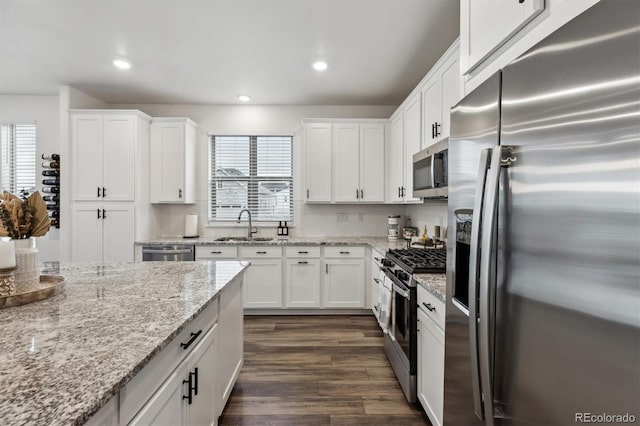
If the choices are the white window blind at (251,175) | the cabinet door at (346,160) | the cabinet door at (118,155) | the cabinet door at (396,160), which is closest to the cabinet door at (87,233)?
the cabinet door at (118,155)

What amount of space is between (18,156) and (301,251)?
13.6ft

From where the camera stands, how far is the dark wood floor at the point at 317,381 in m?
2.08

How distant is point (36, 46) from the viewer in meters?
3.03

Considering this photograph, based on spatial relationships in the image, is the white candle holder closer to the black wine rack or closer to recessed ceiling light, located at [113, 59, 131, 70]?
recessed ceiling light, located at [113, 59, 131, 70]

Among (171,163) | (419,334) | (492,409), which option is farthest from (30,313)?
(171,163)

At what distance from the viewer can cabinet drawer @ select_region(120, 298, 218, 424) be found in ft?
2.93

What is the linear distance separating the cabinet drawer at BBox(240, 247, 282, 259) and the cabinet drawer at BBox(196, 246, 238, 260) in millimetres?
101

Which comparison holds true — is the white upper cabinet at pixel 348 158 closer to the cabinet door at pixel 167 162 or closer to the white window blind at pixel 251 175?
the white window blind at pixel 251 175

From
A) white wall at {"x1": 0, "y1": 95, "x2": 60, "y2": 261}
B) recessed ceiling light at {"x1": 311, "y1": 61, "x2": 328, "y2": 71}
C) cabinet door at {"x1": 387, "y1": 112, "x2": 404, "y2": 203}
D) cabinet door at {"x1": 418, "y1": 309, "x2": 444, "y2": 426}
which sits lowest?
cabinet door at {"x1": 418, "y1": 309, "x2": 444, "y2": 426}

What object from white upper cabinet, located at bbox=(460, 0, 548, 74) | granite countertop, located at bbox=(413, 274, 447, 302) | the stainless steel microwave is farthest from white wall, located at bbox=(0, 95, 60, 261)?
white upper cabinet, located at bbox=(460, 0, 548, 74)

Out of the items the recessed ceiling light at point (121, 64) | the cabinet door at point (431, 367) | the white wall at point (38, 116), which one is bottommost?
the cabinet door at point (431, 367)

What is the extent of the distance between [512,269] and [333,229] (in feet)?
12.4

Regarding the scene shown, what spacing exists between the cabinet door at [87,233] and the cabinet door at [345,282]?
286cm

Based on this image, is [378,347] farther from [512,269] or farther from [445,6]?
[445,6]
